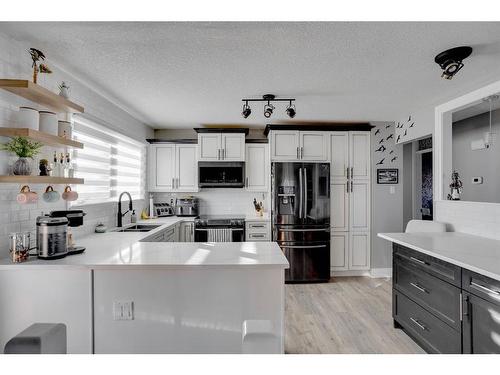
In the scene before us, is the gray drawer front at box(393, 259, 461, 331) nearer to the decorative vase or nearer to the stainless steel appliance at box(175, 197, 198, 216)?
the decorative vase

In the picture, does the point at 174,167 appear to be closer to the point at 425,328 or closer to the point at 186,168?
the point at 186,168

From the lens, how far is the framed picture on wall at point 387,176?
456 cm

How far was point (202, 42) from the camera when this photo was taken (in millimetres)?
2045

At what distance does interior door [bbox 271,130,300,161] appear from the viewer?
439 centimetres

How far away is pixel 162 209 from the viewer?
467 cm

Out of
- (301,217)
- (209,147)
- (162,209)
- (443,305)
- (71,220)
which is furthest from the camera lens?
(162,209)

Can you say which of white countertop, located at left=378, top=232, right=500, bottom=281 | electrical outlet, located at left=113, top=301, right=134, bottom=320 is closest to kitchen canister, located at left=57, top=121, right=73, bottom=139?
electrical outlet, located at left=113, top=301, right=134, bottom=320

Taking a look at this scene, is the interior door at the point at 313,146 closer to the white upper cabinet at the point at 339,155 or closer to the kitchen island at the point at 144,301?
the white upper cabinet at the point at 339,155

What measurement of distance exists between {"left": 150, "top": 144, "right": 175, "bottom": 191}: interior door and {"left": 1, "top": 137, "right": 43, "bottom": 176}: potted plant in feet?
9.03

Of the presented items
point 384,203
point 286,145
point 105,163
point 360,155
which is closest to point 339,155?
point 360,155

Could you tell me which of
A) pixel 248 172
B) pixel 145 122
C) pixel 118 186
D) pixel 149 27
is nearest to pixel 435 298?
pixel 149 27

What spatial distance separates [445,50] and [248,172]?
3.06m

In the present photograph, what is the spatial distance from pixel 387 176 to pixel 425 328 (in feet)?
8.88

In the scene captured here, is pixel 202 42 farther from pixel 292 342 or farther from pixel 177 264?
pixel 292 342
